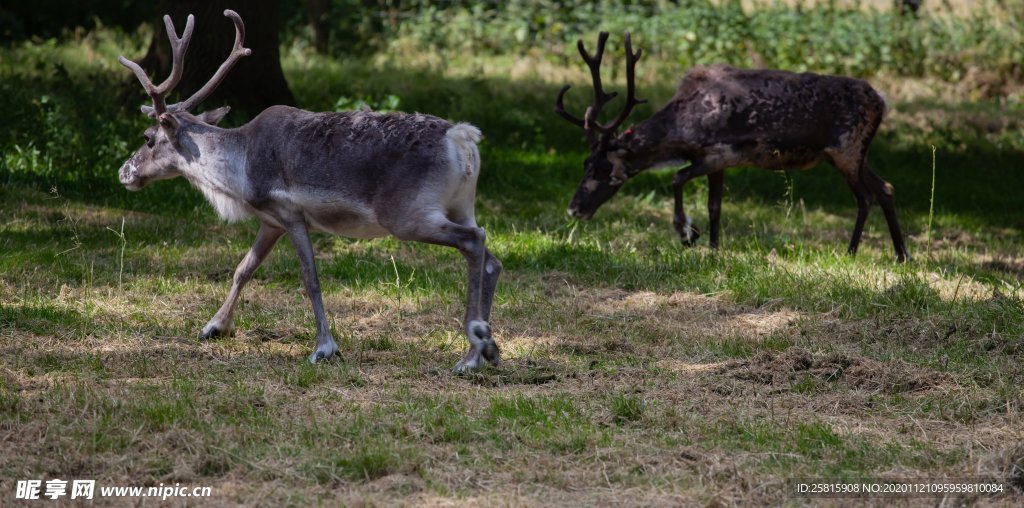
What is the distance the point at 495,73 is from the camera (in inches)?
675

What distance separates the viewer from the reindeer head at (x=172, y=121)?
743 cm

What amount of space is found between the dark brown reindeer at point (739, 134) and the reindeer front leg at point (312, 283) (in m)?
4.04

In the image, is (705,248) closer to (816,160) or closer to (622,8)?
(816,160)

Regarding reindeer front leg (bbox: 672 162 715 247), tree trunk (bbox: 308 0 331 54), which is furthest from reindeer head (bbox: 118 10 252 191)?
tree trunk (bbox: 308 0 331 54)

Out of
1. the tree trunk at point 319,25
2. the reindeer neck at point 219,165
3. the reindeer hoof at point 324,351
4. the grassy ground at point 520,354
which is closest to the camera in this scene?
the grassy ground at point 520,354

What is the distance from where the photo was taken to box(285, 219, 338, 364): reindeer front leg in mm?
7023

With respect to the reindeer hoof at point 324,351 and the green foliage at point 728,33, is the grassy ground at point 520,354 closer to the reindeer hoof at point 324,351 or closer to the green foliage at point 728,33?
the reindeer hoof at point 324,351

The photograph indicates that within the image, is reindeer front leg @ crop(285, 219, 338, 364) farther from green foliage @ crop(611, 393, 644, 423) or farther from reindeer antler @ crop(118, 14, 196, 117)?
green foliage @ crop(611, 393, 644, 423)

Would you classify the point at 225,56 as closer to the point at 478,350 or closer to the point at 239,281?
the point at 239,281

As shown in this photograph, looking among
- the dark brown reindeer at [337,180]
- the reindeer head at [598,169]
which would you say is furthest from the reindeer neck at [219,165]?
the reindeer head at [598,169]

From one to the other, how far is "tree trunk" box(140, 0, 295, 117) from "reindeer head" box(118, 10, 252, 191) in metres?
4.70

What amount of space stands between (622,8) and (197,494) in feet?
49.8

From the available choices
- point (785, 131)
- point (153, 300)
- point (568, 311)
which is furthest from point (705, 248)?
point (153, 300)

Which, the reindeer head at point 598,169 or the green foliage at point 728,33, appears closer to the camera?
the reindeer head at point 598,169
